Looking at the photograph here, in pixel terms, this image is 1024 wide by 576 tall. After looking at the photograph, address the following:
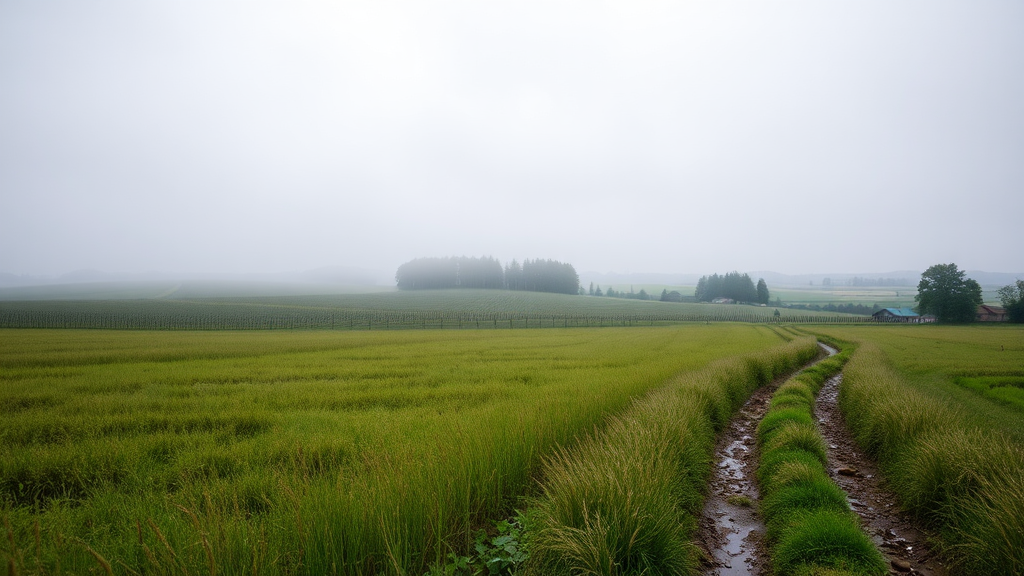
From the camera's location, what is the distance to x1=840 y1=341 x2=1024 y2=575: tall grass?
12.8ft

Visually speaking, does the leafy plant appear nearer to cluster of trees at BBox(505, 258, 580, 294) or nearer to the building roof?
the building roof

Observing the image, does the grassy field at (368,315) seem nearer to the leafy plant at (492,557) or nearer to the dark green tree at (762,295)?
the dark green tree at (762,295)

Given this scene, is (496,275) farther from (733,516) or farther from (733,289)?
(733,516)

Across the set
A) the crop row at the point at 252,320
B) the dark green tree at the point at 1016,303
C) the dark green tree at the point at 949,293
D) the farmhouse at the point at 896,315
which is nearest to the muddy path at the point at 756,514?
the crop row at the point at 252,320

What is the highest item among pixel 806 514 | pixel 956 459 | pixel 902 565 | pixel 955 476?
pixel 956 459

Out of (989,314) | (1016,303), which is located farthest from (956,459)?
(989,314)

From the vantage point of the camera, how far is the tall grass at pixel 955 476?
3.90 metres

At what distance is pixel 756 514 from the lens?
595cm

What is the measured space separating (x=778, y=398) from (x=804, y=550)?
8.63m

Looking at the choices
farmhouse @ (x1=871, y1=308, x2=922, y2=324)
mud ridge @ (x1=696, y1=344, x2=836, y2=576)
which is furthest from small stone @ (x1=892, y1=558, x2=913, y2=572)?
farmhouse @ (x1=871, y1=308, x2=922, y2=324)

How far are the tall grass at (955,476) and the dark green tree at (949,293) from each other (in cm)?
5637

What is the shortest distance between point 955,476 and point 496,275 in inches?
5149

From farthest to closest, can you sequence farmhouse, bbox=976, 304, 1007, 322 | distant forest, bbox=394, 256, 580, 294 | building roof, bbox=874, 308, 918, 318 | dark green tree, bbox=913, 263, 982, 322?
distant forest, bbox=394, 256, 580, 294 → building roof, bbox=874, 308, 918, 318 → farmhouse, bbox=976, 304, 1007, 322 → dark green tree, bbox=913, 263, 982, 322

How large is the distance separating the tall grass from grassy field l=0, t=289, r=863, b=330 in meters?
48.0
